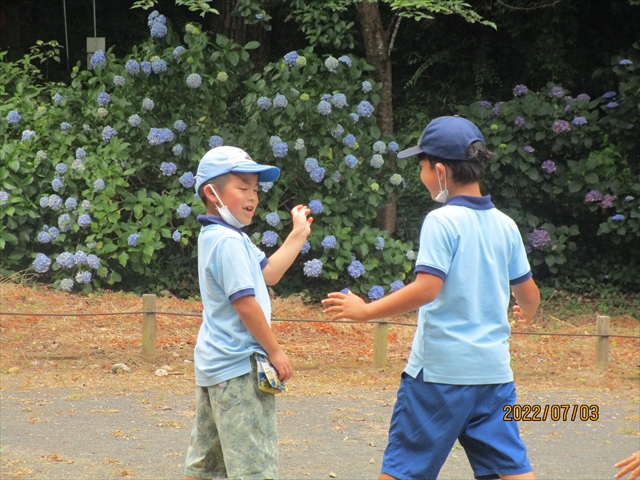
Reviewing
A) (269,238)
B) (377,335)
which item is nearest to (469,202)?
(377,335)

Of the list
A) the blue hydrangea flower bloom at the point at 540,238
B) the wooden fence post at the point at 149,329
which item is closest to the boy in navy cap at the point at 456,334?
the wooden fence post at the point at 149,329

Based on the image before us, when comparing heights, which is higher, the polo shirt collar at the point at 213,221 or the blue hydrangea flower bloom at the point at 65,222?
the polo shirt collar at the point at 213,221

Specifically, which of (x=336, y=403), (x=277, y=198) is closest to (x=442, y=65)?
(x=277, y=198)

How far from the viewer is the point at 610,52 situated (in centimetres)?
1099

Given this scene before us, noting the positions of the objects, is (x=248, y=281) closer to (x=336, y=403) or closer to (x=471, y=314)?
(x=471, y=314)

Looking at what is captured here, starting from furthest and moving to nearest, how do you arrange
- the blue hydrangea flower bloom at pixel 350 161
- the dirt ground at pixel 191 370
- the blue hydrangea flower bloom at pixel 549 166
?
the blue hydrangea flower bloom at pixel 549 166, the blue hydrangea flower bloom at pixel 350 161, the dirt ground at pixel 191 370

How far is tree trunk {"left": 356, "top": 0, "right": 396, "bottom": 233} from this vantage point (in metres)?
9.49

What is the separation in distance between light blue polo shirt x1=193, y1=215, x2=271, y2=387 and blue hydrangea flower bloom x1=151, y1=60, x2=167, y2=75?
6.21m

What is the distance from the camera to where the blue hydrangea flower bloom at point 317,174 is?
8594 mm

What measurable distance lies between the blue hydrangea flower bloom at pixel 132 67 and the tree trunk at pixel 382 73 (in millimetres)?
2537

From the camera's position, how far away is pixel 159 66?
8.84 m

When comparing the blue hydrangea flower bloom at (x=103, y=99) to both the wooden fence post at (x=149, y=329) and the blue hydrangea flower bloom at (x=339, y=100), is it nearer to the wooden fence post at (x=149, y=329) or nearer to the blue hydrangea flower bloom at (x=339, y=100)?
the blue hydrangea flower bloom at (x=339, y=100)

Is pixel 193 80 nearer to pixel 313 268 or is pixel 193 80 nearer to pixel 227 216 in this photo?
pixel 313 268

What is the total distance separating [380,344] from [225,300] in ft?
13.2
